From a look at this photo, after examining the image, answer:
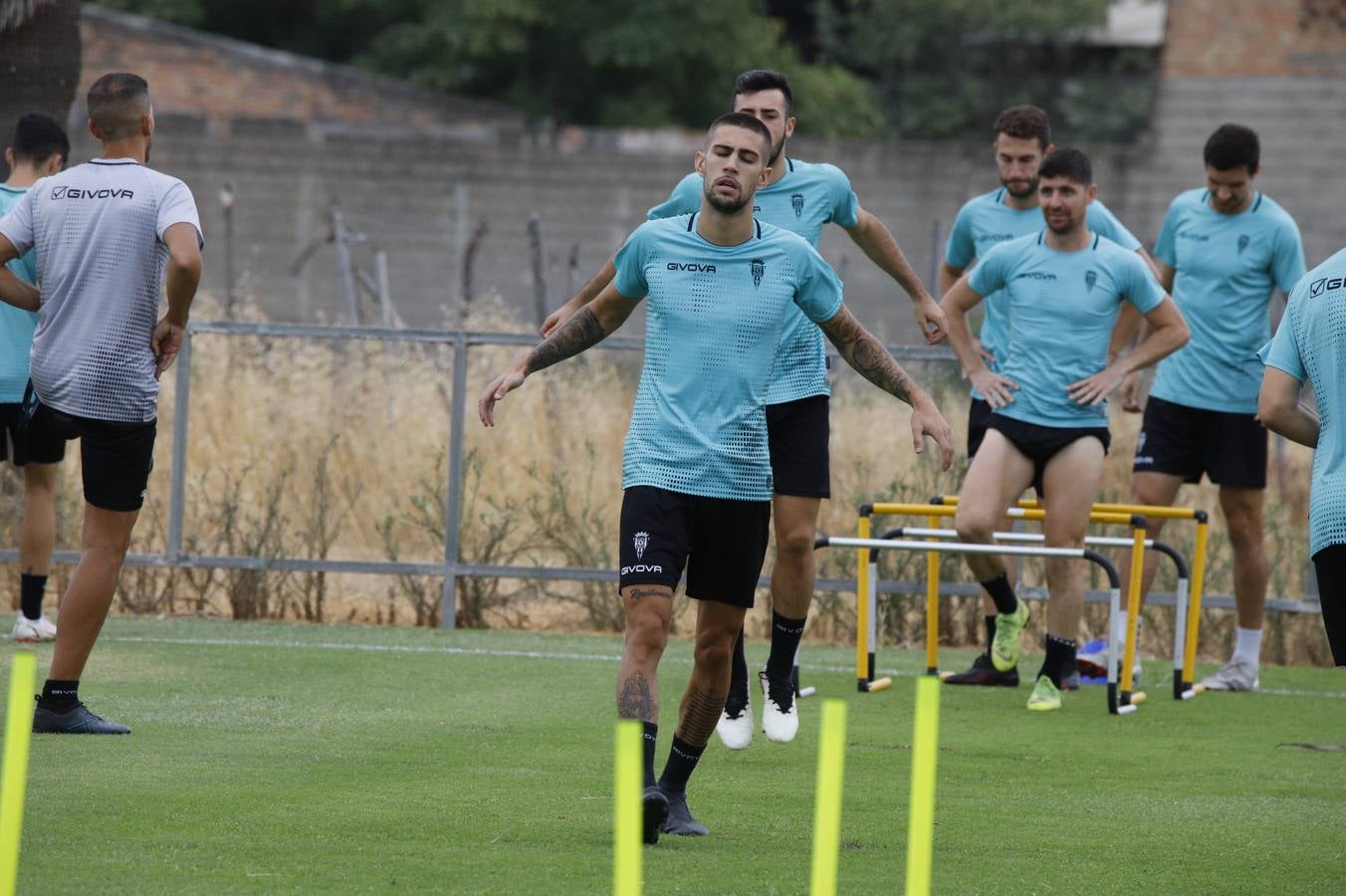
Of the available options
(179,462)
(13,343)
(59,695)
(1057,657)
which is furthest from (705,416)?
(179,462)

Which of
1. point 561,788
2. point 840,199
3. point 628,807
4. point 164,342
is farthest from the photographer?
point 840,199

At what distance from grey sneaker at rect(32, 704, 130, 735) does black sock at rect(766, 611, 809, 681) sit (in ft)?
7.75

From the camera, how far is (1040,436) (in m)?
9.02

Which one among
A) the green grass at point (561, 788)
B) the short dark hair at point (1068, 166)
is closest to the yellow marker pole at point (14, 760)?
the green grass at point (561, 788)

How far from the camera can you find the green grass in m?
5.45

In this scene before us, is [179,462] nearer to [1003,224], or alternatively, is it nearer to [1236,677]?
[1003,224]

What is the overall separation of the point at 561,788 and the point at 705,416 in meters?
1.57

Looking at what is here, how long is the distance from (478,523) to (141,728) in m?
5.08

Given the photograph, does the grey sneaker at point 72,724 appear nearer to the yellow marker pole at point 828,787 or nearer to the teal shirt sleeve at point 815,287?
the teal shirt sleeve at point 815,287

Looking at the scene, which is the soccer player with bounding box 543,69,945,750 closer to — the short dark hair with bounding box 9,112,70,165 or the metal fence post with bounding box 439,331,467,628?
the short dark hair with bounding box 9,112,70,165

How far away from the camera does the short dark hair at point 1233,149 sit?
31.4ft

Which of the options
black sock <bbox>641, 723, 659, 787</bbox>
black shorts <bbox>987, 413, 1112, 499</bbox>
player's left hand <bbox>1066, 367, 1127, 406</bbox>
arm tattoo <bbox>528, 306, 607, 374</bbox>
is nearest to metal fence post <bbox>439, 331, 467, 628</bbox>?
black shorts <bbox>987, 413, 1112, 499</bbox>

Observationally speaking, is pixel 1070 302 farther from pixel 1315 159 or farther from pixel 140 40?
pixel 140 40

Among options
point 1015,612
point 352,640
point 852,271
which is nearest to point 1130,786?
point 1015,612
